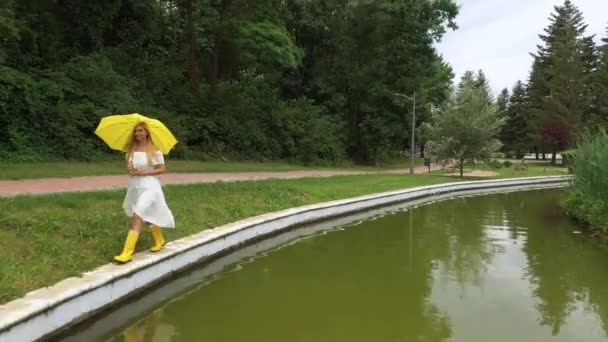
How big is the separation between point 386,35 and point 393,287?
97.1 ft

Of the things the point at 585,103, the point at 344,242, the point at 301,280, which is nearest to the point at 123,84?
the point at 344,242

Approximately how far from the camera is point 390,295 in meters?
6.98

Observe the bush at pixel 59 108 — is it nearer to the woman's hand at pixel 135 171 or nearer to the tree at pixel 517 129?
the woman's hand at pixel 135 171

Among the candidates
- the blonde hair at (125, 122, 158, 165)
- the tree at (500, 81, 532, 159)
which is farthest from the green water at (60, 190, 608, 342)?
the tree at (500, 81, 532, 159)

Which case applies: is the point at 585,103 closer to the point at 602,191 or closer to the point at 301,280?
the point at 602,191

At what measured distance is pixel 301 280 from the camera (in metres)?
7.70

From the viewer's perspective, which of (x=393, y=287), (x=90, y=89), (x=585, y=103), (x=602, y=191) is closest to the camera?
(x=393, y=287)

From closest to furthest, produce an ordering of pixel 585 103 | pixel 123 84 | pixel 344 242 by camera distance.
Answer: pixel 344 242 < pixel 123 84 < pixel 585 103

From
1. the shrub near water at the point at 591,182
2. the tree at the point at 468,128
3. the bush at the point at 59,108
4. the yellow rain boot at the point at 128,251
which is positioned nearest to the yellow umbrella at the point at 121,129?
the yellow rain boot at the point at 128,251

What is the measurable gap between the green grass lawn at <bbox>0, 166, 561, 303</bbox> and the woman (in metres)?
0.71

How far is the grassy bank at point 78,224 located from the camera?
608cm

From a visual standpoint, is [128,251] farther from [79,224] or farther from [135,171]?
[79,224]

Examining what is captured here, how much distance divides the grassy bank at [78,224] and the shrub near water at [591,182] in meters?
7.54

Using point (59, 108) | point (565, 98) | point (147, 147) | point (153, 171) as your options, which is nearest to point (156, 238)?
point (153, 171)
